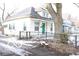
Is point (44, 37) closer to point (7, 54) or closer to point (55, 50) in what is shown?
point (55, 50)

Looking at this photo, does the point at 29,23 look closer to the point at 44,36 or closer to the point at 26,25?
the point at 26,25

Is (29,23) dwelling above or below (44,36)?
above

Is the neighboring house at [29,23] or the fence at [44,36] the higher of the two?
the neighboring house at [29,23]

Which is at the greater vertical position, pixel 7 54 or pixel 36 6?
pixel 36 6

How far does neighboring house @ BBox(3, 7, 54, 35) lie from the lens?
9.57ft

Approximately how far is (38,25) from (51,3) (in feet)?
1.08

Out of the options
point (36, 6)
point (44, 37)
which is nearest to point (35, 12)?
point (36, 6)

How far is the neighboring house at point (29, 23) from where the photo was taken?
2.92 meters

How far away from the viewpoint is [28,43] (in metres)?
2.94

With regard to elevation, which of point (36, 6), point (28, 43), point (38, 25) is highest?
point (36, 6)

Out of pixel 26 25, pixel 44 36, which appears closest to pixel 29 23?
pixel 26 25

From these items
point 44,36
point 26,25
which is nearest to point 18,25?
point 26,25

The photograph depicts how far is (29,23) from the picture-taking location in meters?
2.92

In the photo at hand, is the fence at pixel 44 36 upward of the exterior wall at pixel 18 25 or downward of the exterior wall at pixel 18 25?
downward
